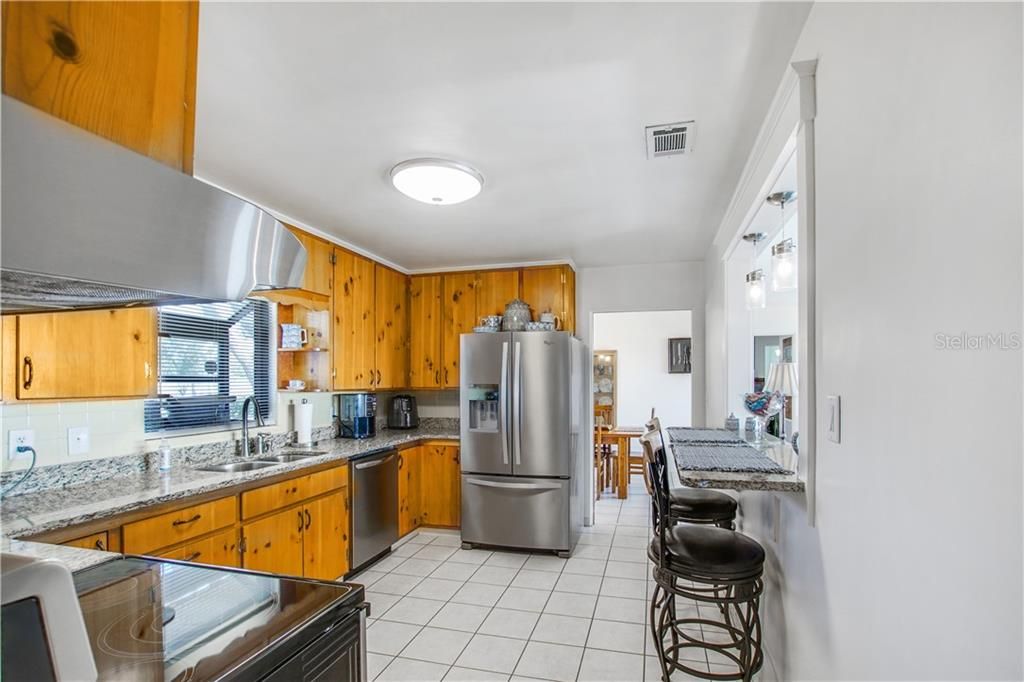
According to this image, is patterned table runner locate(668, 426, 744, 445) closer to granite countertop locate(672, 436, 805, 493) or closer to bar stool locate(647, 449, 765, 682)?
bar stool locate(647, 449, 765, 682)

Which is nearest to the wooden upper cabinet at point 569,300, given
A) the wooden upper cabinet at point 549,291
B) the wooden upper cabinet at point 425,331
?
the wooden upper cabinet at point 549,291

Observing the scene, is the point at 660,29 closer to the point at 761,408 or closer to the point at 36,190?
the point at 36,190

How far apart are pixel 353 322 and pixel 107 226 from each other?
3552 mm

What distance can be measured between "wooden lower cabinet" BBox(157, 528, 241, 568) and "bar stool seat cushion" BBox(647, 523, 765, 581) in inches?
77.5

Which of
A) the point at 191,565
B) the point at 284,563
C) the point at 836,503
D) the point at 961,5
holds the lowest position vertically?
the point at 284,563

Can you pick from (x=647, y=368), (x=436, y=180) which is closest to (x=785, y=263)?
(x=436, y=180)

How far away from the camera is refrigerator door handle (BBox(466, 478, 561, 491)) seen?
12.9 ft

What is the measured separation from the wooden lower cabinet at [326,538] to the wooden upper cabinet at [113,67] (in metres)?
2.78

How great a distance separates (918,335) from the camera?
0.93 m

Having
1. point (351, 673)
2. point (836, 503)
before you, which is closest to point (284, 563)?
point (351, 673)

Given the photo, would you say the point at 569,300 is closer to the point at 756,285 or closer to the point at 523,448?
the point at 523,448

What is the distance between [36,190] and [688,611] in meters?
3.44

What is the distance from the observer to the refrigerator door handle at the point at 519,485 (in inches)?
155

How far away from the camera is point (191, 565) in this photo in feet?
4.20
